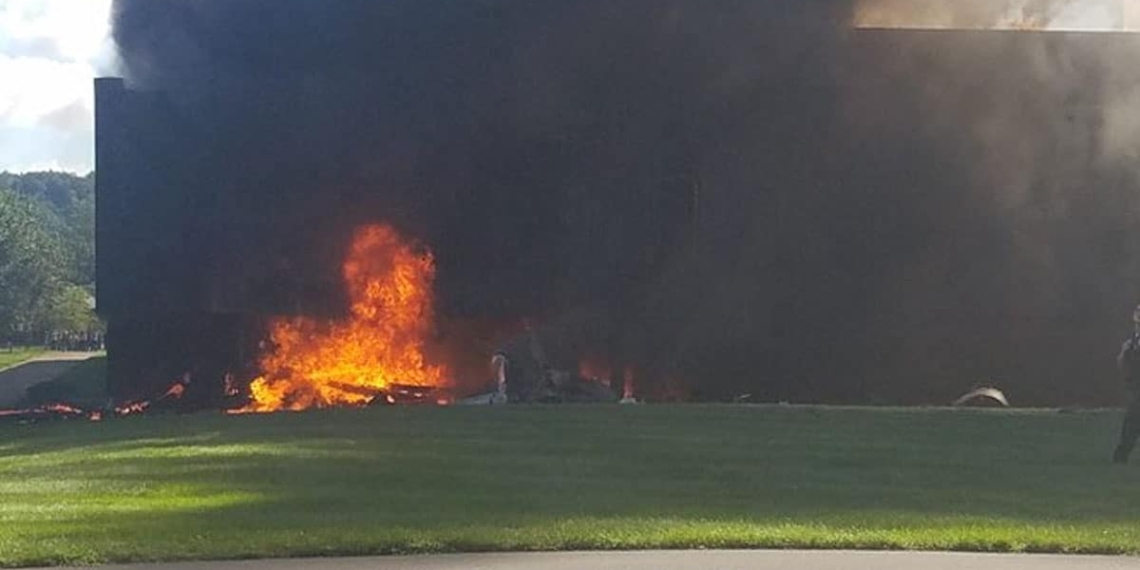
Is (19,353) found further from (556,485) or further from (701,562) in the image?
A: (701,562)

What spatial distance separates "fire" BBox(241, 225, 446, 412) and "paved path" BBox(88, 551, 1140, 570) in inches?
735

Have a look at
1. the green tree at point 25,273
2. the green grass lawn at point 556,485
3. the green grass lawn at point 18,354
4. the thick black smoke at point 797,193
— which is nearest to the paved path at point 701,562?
the green grass lawn at point 556,485

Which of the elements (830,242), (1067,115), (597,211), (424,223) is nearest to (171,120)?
(424,223)

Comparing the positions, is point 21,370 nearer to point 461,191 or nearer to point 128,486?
point 461,191

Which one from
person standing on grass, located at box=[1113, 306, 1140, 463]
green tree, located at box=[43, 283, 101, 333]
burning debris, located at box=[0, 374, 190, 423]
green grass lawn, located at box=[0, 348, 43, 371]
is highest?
green tree, located at box=[43, 283, 101, 333]

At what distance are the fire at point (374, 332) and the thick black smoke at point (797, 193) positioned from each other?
42.7 inches

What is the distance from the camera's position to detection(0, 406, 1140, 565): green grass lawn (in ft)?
33.5

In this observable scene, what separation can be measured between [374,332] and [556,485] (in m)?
16.2

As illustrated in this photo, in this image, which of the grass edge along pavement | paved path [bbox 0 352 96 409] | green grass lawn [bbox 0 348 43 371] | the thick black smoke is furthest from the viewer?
the grass edge along pavement

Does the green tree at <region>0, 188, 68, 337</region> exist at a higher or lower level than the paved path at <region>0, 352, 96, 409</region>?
higher

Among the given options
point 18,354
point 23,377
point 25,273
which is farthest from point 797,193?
point 25,273

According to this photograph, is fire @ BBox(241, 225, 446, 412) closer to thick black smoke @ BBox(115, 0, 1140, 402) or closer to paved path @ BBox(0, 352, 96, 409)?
thick black smoke @ BBox(115, 0, 1140, 402)

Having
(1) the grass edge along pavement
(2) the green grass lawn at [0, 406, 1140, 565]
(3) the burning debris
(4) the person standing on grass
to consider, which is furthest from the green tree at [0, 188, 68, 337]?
(4) the person standing on grass

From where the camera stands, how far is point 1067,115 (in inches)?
1085
